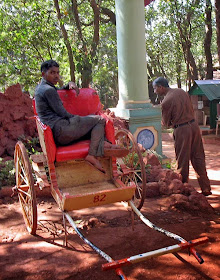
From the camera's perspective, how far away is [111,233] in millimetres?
3662

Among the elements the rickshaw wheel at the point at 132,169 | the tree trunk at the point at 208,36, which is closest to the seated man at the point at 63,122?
the rickshaw wheel at the point at 132,169

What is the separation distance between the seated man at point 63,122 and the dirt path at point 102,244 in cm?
86

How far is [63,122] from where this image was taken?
3660mm

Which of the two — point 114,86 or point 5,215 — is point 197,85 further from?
point 114,86

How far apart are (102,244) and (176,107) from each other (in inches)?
103

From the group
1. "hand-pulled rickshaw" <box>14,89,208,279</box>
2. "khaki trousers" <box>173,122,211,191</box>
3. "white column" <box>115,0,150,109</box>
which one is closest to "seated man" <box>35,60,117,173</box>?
"hand-pulled rickshaw" <box>14,89,208,279</box>

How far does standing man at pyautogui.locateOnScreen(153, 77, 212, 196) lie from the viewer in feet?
16.3

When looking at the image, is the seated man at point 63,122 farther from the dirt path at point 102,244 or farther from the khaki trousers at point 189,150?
the khaki trousers at point 189,150

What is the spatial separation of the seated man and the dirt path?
2.81 ft

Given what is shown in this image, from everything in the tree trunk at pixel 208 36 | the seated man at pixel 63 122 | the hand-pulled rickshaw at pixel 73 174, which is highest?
the tree trunk at pixel 208 36

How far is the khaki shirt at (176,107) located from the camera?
493 centimetres

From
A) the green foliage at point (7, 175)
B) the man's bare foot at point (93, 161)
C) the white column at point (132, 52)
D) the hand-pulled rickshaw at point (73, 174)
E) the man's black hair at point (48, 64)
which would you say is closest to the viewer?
the hand-pulled rickshaw at point (73, 174)

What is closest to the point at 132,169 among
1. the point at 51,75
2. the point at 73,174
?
the point at 73,174

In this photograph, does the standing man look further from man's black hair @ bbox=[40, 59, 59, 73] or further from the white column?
man's black hair @ bbox=[40, 59, 59, 73]
